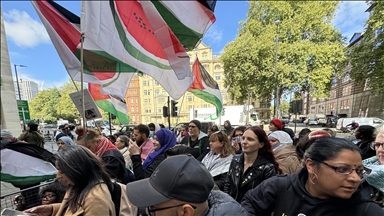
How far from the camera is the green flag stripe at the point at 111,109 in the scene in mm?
5520

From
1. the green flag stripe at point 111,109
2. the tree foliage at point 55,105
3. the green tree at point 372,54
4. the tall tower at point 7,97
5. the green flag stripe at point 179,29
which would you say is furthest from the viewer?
the tree foliage at point 55,105

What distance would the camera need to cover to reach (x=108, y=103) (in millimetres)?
5688

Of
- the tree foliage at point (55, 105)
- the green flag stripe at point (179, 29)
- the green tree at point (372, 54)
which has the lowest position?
the tree foliage at point (55, 105)

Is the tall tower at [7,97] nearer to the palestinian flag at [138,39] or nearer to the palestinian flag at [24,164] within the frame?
the palestinian flag at [24,164]

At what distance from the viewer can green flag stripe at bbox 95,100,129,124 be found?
5.52m

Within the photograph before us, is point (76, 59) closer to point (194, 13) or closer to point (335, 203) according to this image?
point (194, 13)

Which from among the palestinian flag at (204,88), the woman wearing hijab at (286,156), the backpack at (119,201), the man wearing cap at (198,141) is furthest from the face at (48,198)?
the palestinian flag at (204,88)

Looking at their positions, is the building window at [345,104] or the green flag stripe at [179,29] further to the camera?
the building window at [345,104]

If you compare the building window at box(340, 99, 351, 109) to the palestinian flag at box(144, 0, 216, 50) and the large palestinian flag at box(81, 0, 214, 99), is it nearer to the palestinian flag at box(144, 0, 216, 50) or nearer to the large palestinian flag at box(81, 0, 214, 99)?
the palestinian flag at box(144, 0, 216, 50)

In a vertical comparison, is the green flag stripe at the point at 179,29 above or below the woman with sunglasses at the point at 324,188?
above

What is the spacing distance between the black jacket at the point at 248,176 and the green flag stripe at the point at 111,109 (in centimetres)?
386

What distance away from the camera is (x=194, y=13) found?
4.02 meters

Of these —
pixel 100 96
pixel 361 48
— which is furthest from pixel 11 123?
pixel 361 48

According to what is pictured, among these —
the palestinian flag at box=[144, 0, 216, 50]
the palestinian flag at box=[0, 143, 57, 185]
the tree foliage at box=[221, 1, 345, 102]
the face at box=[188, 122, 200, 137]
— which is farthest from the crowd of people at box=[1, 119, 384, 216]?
the tree foliage at box=[221, 1, 345, 102]
